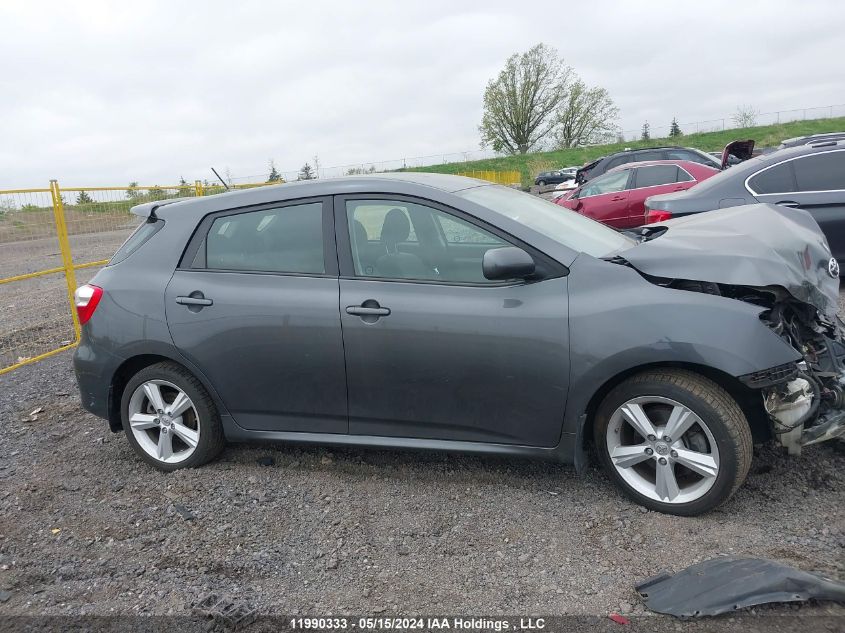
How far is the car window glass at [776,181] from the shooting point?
688 cm

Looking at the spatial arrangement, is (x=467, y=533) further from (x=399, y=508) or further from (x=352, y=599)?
(x=352, y=599)

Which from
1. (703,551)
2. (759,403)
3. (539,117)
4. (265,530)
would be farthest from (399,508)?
(539,117)

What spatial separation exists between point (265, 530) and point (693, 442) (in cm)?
213

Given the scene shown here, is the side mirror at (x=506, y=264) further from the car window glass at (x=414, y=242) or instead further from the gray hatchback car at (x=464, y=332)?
the car window glass at (x=414, y=242)

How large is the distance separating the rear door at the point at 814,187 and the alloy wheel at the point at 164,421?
6007 mm

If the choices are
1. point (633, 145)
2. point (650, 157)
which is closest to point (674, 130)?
point (633, 145)

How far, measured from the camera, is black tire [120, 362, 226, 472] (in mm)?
3857

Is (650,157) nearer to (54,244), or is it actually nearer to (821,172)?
(821,172)

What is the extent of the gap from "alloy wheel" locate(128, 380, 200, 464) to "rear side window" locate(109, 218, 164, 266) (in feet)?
2.70

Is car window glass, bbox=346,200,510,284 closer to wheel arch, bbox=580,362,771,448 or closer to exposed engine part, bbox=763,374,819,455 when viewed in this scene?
wheel arch, bbox=580,362,771,448

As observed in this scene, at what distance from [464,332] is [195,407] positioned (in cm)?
173

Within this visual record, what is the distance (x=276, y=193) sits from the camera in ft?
12.4

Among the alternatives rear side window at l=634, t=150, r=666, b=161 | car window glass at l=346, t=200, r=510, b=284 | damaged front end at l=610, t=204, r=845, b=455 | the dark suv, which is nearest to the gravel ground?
damaged front end at l=610, t=204, r=845, b=455

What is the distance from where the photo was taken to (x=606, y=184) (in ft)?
38.8
